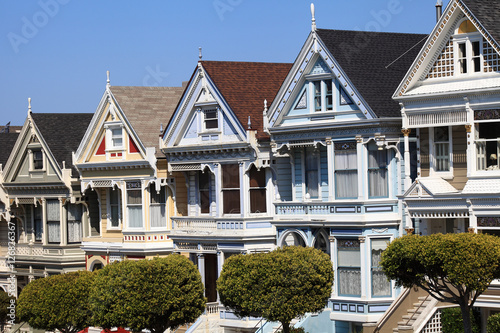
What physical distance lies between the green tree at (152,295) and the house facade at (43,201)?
13643 mm

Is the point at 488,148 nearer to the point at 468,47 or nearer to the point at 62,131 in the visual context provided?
the point at 468,47

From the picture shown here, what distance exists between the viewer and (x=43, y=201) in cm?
5947

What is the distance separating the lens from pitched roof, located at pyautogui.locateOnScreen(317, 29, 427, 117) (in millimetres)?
42344

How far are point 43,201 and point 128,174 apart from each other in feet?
24.6

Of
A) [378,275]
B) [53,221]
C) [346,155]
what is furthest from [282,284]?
[53,221]

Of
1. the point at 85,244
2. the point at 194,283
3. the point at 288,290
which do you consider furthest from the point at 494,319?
the point at 85,244

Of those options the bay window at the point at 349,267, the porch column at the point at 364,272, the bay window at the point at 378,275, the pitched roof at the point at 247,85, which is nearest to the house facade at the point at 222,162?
the pitched roof at the point at 247,85

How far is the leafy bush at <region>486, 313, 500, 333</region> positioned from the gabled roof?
68.5ft

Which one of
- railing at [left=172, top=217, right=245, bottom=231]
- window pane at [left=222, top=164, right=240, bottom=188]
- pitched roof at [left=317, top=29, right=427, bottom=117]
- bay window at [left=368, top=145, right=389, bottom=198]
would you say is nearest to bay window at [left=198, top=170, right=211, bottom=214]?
railing at [left=172, top=217, right=245, bottom=231]

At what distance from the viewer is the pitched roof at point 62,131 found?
Result: 59.0 metres

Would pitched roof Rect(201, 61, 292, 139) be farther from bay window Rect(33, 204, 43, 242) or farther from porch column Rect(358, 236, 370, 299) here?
bay window Rect(33, 204, 43, 242)

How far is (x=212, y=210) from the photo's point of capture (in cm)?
5034

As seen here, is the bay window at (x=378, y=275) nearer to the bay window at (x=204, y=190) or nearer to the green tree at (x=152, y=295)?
the green tree at (x=152, y=295)

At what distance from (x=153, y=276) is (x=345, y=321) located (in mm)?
7682
